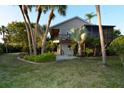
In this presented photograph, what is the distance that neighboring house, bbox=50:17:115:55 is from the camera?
16656 mm

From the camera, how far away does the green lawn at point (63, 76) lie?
7.18m

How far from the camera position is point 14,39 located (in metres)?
13.5

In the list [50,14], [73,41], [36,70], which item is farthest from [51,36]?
[36,70]

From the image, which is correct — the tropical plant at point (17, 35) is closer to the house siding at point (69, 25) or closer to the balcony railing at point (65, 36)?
the balcony railing at point (65, 36)

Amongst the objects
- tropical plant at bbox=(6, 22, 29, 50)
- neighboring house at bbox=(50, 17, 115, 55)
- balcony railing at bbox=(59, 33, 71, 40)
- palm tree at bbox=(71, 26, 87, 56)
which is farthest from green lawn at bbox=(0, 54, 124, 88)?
balcony railing at bbox=(59, 33, 71, 40)

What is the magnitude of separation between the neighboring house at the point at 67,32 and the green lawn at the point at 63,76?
6488mm

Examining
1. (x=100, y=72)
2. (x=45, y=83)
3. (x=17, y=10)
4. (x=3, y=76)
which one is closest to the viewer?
(x=45, y=83)

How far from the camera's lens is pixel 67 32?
18.7 meters

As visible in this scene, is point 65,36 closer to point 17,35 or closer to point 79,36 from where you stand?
point 79,36

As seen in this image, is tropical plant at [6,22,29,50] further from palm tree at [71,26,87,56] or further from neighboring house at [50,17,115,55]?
palm tree at [71,26,87,56]
